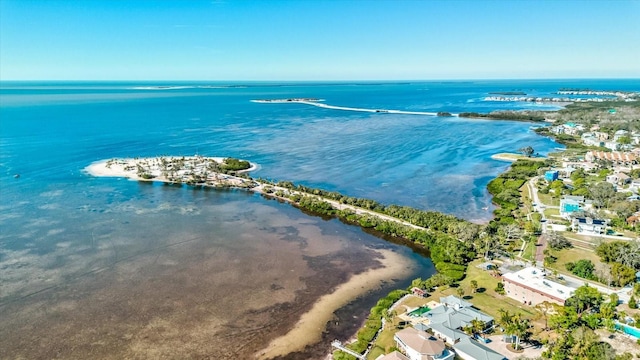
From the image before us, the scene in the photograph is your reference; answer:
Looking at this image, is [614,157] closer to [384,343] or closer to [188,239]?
[384,343]

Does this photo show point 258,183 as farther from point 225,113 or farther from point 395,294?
point 225,113

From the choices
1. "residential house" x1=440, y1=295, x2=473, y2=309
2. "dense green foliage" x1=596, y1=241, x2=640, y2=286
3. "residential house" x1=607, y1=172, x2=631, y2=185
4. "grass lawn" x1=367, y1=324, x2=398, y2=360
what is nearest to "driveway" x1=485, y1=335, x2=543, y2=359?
"residential house" x1=440, y1=295, x2=473, y2=309

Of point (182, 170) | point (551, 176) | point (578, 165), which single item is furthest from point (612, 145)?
point (182, 170)

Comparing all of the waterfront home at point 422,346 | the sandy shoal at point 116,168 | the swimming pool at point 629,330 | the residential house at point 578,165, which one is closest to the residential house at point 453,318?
the waterfront home at point 422,346

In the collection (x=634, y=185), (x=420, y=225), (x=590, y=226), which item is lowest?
(x=420, y=225)

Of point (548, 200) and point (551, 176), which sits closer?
point (548, 200)

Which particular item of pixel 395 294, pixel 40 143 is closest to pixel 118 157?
pixel 40 143

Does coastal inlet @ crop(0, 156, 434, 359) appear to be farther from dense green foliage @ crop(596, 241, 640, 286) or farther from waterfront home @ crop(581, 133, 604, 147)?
waterfront home @ crop(581, 133, 604, 147)

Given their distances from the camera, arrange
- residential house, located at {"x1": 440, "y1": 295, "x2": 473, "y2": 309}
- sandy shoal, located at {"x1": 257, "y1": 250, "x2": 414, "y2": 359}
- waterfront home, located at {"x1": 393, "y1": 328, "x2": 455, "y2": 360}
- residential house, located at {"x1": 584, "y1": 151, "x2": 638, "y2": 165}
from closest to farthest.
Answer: waterfront home, located at {"x1": 393, "y1": 328, "x2": 455, "y2": 360} → sandy shoal, located at {"x1": 257, "y1": 250, "x2": 414, "y2": 359} → residential house, located at {"x1": 440, "y1": 295, "x2": 473, "y2": 309} → residential house, located at {"x1": 584, "y1": 151, "x2": 638, "y2": 165}
